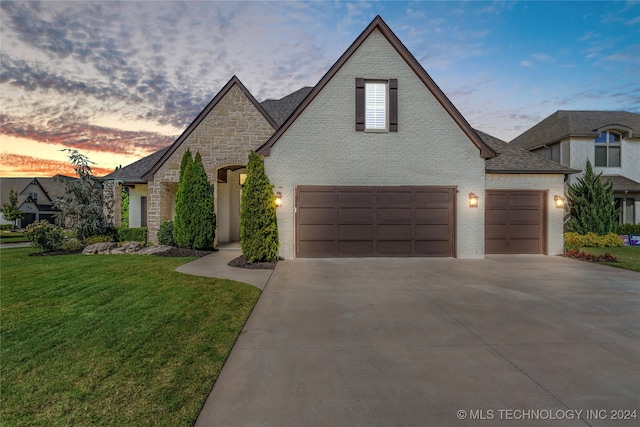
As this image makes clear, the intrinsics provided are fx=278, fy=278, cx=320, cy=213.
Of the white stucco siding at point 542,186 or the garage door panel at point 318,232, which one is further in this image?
the white stucco siding at point 542,186

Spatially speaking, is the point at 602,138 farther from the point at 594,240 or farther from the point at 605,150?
the point at 594,240

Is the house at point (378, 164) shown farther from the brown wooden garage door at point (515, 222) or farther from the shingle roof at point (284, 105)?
the shingle roof at point (284, 105)

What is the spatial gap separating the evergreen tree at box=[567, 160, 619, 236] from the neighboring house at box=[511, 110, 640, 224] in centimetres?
171

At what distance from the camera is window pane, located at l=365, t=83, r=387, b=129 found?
10.0 meters

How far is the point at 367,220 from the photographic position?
10062 millimetres

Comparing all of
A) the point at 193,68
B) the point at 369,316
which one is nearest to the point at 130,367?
the point at 369,316

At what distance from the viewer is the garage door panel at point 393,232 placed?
1007 centimetres

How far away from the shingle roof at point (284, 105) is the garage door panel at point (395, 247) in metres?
8.47

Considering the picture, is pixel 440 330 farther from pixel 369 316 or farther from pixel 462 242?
pixel 462 242

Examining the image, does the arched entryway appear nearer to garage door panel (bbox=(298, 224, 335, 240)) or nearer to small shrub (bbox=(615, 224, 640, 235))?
garage door panel (bbox=(298, 224, 335, 240))

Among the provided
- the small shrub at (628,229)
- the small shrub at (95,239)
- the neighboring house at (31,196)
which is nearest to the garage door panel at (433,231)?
the small shrub at (628,229)

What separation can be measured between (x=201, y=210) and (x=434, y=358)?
34.2 feet

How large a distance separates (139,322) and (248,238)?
480 centimetres

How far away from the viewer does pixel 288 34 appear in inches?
462
